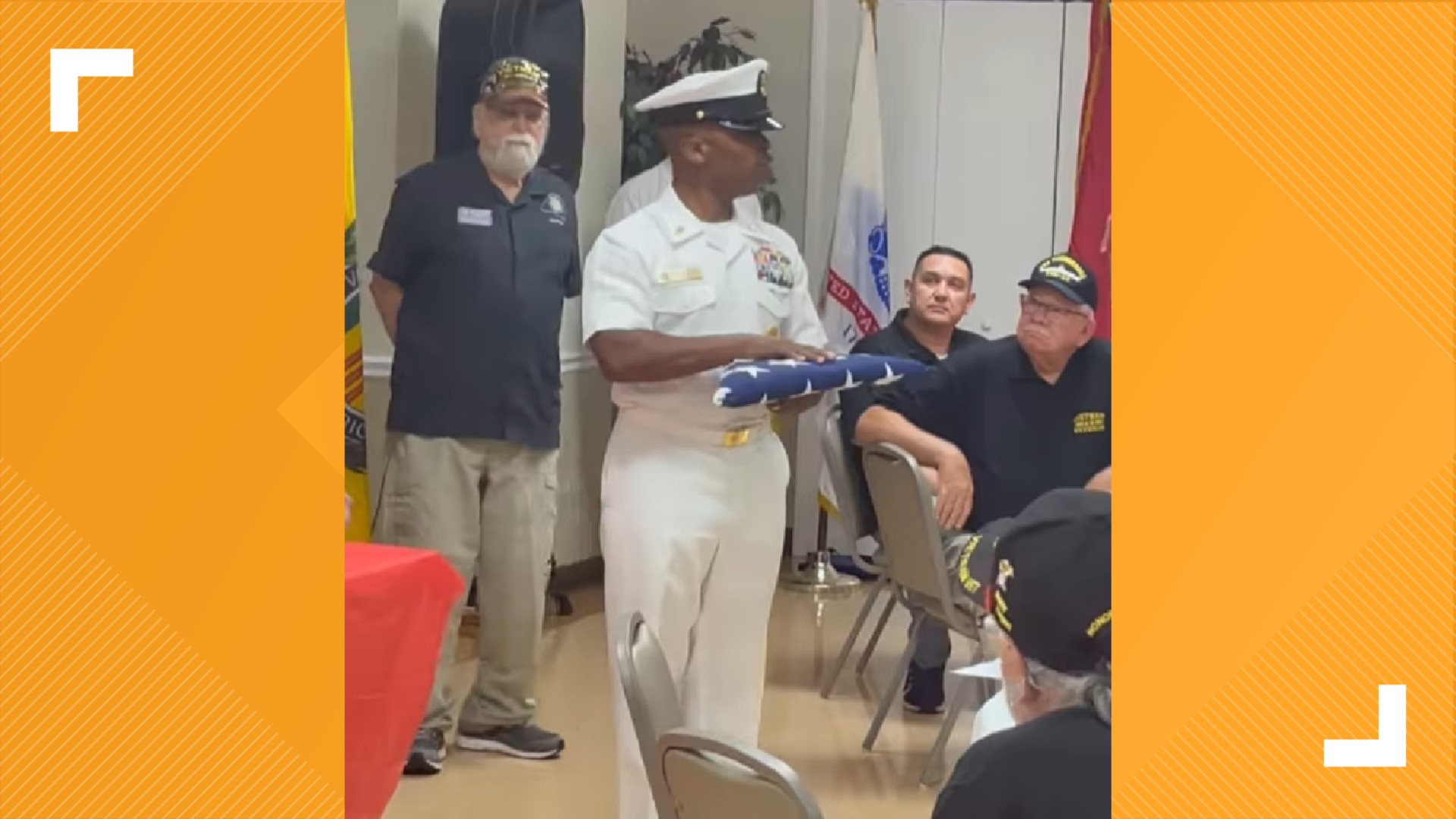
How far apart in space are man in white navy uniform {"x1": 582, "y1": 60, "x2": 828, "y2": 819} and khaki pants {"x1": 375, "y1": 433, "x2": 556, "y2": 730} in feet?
2.82

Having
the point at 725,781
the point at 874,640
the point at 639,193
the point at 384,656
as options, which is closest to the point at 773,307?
the point at 384,656

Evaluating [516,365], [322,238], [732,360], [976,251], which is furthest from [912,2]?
[322,238]

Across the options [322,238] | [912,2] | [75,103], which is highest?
[912,2]

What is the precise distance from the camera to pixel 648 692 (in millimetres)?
2012

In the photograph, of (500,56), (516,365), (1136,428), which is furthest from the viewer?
(500,56)

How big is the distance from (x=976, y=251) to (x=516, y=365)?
3.23 m

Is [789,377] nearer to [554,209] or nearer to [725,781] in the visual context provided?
[725,781]

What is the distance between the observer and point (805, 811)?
166 centimetres

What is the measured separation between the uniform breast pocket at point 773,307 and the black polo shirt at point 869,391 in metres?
1.22

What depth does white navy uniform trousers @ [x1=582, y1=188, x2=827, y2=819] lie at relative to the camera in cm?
274

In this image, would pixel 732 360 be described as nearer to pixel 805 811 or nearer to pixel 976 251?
pixel 805 811

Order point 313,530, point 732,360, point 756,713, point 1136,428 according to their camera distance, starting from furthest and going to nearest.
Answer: point 756,713 → point 732,360 → point 313,530 → point 1136,428

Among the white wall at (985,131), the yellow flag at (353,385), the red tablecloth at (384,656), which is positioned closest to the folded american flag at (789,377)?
the red tablecloth at (384,656)

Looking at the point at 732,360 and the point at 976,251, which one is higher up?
the point at 976,251
